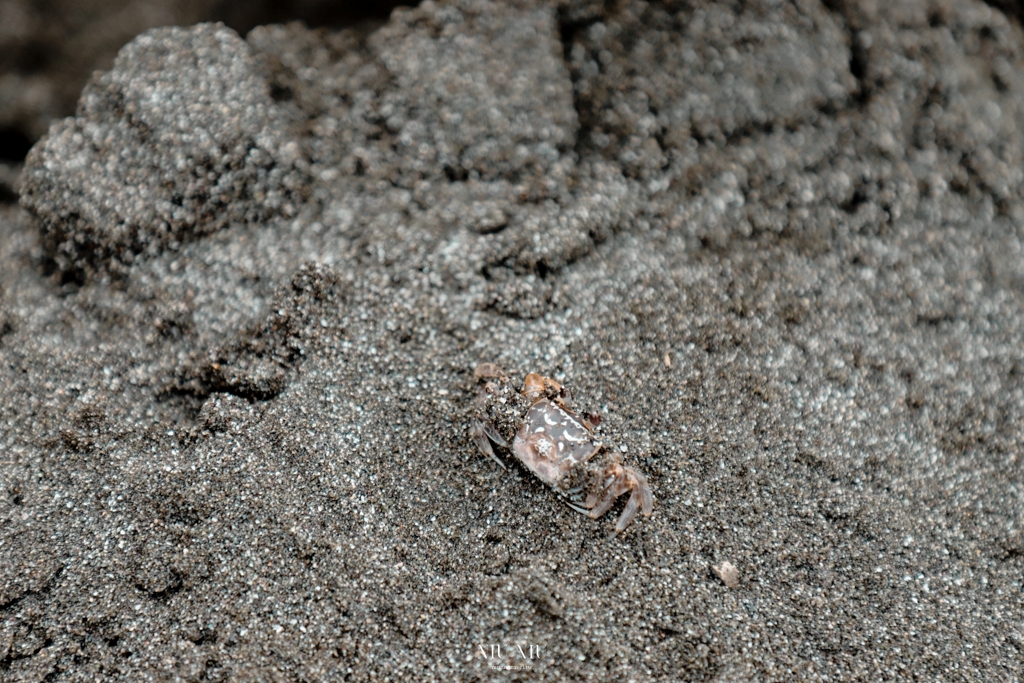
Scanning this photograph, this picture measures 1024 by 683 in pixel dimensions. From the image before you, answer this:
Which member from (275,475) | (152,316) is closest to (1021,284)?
(275,475)

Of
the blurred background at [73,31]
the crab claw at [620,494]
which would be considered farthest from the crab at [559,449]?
the blurred background at [73,31]

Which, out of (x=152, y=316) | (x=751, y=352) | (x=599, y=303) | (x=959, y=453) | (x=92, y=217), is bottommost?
(x=959, y=453)

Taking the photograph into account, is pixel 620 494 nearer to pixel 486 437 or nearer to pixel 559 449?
pixel 559 449

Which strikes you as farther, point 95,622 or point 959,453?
point 959,453

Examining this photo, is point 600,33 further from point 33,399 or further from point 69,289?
point 33,399

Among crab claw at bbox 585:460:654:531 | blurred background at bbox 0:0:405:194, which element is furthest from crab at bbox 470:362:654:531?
blurred background at bbox 0:0:405:194

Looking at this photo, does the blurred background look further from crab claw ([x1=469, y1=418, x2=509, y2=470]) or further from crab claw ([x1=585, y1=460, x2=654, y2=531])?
crab claw ([x1=585, y1=460, x2=654, y2=531])
